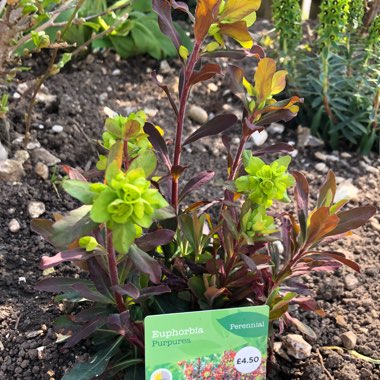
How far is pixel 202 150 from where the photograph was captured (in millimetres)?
2803

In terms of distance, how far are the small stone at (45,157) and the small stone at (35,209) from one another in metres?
0.24

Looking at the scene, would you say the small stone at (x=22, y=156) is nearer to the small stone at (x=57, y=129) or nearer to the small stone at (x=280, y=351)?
the small stone at (x=57, y=129)

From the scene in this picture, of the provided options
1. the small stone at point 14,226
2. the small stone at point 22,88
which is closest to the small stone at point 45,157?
the small stone at point 14,226

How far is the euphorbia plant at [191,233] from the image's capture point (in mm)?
1388

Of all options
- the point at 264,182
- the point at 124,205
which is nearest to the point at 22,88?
the point at 264,182

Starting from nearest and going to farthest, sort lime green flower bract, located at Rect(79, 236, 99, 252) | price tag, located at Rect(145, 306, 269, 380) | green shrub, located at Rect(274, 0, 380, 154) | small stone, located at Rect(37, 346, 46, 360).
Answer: lime green flower bract, located at Rect(79, 236, 99, 252), price tag, located at Rect(145, 306, 269, 380), small stone, located at Rect(37, 346, 46, 360), green shrub, located at Rect(274, 0, 380, 154)

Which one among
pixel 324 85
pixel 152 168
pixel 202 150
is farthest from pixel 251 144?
pixel 152 168

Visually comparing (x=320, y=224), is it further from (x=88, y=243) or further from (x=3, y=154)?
(x=3, y=154)

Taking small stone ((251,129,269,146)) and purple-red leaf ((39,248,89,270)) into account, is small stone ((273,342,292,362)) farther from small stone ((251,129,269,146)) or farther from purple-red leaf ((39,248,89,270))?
small stone ((251,129,269,146))

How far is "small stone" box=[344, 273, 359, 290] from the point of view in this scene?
7.16 ft

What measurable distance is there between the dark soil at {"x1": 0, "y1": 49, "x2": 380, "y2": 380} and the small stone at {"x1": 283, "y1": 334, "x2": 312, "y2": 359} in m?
0.03

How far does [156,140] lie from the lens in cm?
170

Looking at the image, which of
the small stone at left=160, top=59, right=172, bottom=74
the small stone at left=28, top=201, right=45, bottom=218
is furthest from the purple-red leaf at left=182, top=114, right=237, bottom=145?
the small stone at left=160, top=59, right=172, bottom=74

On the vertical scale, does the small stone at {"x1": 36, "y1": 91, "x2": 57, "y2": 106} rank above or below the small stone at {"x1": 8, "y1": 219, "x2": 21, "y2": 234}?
above
